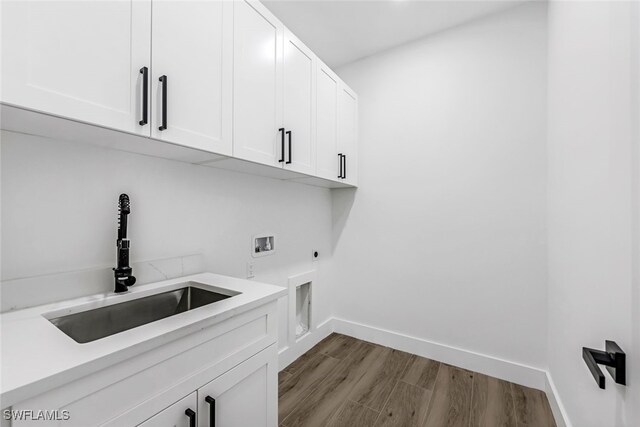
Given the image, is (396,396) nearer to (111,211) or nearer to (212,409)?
(212,409)

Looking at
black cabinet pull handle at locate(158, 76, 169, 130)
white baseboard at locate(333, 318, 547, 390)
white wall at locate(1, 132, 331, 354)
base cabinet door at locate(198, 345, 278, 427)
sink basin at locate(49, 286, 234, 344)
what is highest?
black cabinet pull handle at locate(158, 76, 169, 130)

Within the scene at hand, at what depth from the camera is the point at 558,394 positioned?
1572 mm

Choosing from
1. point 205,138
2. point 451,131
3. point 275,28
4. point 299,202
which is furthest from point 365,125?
point 205,138

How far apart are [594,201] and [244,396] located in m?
1.54

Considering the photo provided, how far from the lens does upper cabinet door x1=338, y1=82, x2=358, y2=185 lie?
7.64 ft

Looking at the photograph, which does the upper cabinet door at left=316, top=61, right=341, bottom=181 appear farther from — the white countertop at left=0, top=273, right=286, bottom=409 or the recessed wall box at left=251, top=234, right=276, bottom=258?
the white countertop at left=0, top=273, right=286, bottom=409

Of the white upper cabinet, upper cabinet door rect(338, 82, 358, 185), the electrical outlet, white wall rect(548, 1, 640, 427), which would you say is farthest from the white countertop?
upper cabinet door rect(338, 82, 358, 185)

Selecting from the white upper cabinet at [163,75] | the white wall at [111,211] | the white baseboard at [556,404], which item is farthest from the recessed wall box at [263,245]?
the white baseboard at [556,404]

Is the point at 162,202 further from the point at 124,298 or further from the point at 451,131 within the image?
the point at 451,131

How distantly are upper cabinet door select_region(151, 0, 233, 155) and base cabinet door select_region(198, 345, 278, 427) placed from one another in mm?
897

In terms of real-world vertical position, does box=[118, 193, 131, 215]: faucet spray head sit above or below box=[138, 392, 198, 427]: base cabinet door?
above

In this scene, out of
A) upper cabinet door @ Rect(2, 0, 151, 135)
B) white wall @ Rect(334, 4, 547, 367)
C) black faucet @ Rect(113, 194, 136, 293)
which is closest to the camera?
upper cabinet door @ Rect(2, 0, 151, 135)

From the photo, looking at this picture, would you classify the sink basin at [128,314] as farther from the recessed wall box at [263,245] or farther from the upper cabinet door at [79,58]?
the upper cabinet door at [79,58]

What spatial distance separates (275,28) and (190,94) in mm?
764
